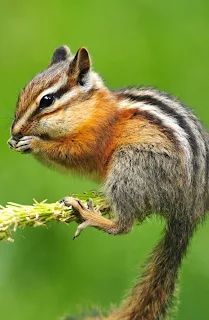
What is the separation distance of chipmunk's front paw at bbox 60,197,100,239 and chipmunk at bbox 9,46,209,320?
1 cm

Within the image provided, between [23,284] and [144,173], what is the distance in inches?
53.9

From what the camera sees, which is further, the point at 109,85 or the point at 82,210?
the point at 109,85

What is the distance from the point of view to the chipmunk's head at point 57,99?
533 cm

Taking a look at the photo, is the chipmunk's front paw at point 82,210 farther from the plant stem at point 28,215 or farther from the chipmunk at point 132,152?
the plant stem at point 28,215

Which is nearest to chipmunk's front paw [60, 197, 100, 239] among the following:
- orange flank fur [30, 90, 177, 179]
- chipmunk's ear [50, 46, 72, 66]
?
orange flank fur [30, 90, 177, 179]

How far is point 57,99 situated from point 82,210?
2.33ft

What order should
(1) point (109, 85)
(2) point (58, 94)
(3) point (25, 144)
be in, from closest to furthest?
(3) point (25, 144), (2) point (58, 94), (1) point (109, 85)

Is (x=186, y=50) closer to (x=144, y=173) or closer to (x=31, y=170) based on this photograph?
(x=31, y=170)

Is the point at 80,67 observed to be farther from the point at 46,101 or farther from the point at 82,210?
the point at 82,210

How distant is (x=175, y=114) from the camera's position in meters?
5.42

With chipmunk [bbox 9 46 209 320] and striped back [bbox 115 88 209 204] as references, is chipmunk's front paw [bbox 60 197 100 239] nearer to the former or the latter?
chipmunk [bbox 9 46 209 320]

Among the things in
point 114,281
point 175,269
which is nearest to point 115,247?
point 114,281

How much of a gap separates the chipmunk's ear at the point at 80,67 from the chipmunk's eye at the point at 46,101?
21cm

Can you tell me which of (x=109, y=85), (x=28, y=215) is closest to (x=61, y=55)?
(x=28, y=215)
